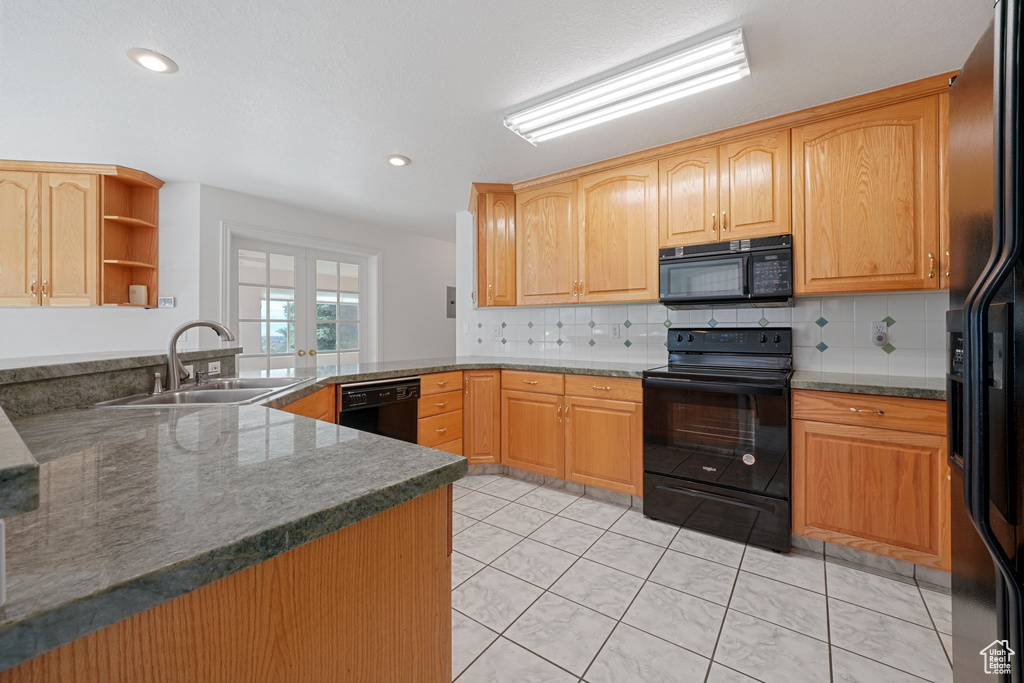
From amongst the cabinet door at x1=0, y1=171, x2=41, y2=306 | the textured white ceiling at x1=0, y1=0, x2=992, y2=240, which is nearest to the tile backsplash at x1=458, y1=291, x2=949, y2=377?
the textured white ceiling at x1=0, y1=0, x2=992, y2=240

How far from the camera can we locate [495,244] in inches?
133

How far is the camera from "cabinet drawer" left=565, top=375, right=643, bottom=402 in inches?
98.5

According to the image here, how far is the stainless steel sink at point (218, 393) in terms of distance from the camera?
1535 mm

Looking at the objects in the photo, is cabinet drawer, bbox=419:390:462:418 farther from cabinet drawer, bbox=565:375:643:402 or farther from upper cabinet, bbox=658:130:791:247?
upper cabinet, bbox=658:130:791:247

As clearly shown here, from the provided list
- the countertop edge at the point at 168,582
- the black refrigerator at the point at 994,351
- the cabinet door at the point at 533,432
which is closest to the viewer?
the countertop edge at the point at 168,582

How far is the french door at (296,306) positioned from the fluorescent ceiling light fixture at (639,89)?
8.42 ft

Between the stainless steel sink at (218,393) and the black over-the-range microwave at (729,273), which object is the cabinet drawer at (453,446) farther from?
the black over-the-range microwave at (729,273)

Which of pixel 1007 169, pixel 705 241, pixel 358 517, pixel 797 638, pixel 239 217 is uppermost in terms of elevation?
pixel 239 217

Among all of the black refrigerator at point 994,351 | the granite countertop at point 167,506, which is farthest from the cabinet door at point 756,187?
the granite countertop at point 167,506

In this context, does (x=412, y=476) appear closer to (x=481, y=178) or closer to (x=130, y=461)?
(x=130, y=461)

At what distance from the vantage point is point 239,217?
11.7ft

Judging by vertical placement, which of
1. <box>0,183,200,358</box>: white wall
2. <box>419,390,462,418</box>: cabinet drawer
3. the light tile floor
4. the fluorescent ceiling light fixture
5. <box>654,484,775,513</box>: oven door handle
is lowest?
the light tile floor

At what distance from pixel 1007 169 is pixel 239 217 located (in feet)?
14.0

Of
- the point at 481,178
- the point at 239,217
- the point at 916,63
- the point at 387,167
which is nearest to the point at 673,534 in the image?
the point at 916,63
